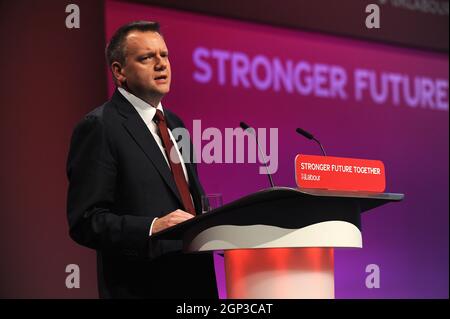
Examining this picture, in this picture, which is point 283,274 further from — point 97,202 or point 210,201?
point 97,202

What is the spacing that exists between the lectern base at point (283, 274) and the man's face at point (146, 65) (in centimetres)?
64

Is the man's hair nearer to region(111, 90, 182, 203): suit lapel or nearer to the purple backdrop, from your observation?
region(111, 90, 182, 203): suit lapel

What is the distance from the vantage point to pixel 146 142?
87.1 inches

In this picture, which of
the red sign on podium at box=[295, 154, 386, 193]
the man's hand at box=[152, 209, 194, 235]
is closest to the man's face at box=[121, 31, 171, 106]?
the man's hand at box=[152, 209, 194, 235]

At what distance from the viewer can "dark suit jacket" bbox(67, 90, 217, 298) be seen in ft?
6.84

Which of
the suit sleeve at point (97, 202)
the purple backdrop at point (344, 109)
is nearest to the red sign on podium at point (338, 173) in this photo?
the suit sleeve at point (97, 202)

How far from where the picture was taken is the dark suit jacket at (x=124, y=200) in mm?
2086

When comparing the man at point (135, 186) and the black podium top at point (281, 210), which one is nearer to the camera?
the black podium top at point (281, 210)

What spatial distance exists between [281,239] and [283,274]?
0.09 metres

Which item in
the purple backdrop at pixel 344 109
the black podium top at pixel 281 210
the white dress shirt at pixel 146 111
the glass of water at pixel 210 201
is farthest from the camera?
the purple backdrop at pixel 344 109

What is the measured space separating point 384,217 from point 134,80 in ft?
8.91

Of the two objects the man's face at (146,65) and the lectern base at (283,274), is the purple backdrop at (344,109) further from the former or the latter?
the lectern base at (283,274)

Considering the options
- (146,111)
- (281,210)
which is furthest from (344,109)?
(281,210)

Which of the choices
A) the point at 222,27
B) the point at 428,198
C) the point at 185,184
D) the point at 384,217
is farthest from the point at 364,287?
the point at 185,184
